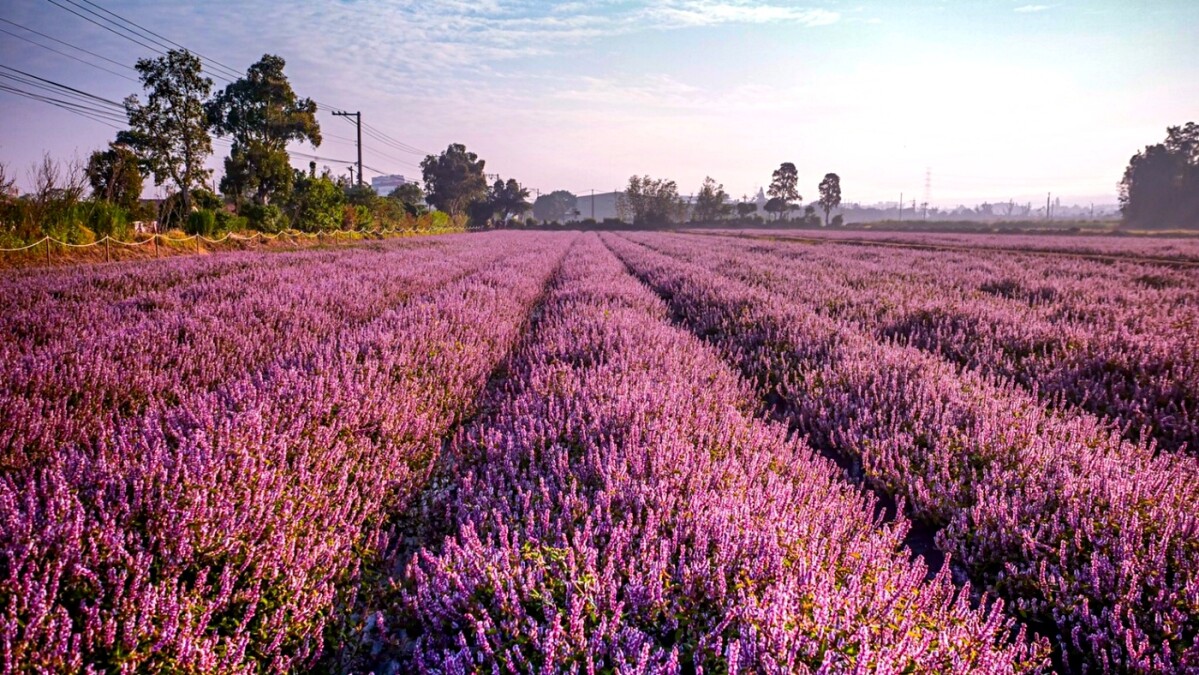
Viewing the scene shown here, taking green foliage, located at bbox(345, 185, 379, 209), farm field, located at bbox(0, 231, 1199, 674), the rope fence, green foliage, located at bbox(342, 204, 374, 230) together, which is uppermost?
green foliage, located at bbox(345, 185, 379, 209)

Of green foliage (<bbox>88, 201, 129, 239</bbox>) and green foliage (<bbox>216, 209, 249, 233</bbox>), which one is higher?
green foliage (<bbox>216, 209, 249, 233</bbox>)

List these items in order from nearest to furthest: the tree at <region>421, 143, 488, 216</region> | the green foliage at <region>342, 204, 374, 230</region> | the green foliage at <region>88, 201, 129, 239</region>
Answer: the green foliage at <region>88, 201, 129, 239</region>, the green foliage at <region>342, 204, 374, 230</region>, the tree at <region>421, 143, 488, 216</region>

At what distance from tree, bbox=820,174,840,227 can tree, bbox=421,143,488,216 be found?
55078 millimetres

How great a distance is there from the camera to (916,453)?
300 cm

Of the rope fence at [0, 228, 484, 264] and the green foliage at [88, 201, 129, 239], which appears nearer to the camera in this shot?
the rope fence at [0, 228, 484, 264]

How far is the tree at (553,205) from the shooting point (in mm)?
173750

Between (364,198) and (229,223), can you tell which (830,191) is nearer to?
(364,198)

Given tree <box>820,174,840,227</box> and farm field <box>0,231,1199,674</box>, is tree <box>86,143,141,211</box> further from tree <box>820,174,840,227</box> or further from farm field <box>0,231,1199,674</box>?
tree <box>820,174,840,227</box>

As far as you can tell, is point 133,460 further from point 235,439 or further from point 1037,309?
point 1037,309

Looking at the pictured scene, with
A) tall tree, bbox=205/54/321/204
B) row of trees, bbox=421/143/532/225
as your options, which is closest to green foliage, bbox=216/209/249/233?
tall tree, bbox=205/54/321/204

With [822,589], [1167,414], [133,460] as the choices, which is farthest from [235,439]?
[1167,414]

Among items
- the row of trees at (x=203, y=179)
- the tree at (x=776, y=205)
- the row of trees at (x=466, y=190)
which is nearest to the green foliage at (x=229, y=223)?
the row of trees at (x=203, y=179)

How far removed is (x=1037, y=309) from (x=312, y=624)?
8.73 m

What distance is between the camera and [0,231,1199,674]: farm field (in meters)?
1.44
